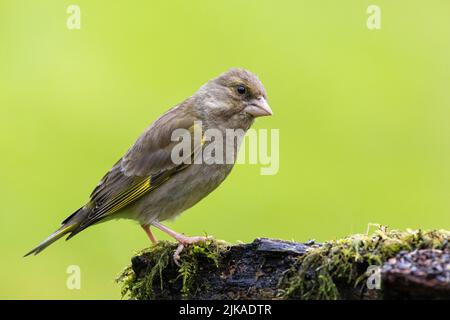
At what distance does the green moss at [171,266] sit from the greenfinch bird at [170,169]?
1.05m

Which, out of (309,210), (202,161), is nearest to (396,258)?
(202,161)

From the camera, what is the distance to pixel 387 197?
33.4ft

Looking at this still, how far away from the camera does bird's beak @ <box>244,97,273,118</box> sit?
6836 mm

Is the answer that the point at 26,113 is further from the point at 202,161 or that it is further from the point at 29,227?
the point at 202,161

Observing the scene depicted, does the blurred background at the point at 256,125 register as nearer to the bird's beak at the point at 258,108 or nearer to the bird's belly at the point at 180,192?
the bird's belly at the point at 180,192

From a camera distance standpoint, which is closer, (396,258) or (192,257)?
(396,258)

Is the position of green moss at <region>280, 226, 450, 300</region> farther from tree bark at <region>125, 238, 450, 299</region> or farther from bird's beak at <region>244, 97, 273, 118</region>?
bird's beak at <region>244, 97, 273, 118</region>

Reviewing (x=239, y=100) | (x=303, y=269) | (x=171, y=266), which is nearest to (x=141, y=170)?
(x=239, y=100)

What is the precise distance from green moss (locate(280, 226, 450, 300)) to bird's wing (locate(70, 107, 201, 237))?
90.3 inches

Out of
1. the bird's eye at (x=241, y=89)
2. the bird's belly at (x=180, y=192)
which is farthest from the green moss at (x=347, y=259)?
the bird's eye at (x=241, y=89)

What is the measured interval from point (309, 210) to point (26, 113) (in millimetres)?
4461

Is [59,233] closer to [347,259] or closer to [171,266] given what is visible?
[171,266]

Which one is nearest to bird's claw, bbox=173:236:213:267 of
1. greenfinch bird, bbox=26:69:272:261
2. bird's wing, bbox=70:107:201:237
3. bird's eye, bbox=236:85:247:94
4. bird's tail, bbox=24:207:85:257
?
greenfinch bird, bbox=26:69:272:261

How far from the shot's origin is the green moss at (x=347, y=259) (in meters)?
4.43
